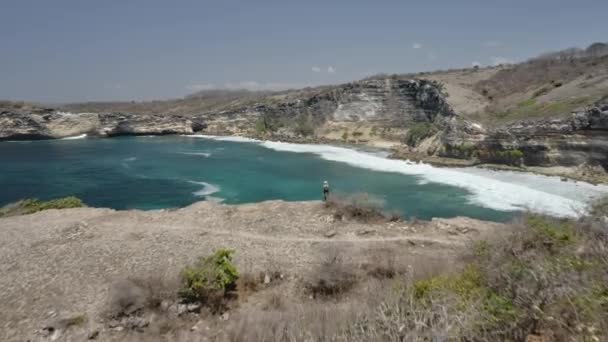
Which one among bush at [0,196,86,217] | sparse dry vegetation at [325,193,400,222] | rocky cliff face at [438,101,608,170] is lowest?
bush at [0,196,86,217]

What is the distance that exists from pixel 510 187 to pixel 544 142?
8.66m

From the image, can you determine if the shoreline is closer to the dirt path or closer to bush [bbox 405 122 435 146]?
bush [bbox 405 122 435 146]

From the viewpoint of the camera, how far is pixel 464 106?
57.9 metres

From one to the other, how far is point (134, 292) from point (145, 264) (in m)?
2.26

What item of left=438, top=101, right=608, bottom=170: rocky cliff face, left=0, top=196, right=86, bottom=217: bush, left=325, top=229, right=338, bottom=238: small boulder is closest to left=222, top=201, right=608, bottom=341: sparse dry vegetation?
left=325, top=229, right=338, bottom=238: small boulder

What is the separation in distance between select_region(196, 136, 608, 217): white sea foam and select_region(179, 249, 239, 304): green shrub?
51.0 ft

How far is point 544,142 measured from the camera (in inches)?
1368

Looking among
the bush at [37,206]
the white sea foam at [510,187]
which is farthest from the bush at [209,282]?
the white sea foam at [510,187]

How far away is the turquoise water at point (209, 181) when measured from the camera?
27.3m

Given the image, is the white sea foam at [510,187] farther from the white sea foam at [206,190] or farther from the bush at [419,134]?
the white sea foam at [206,190]

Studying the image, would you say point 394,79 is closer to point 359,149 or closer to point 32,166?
point 359,149

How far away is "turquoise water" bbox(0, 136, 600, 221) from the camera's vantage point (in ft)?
89.5

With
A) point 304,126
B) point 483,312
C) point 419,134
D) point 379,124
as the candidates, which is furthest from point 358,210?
point 304,126

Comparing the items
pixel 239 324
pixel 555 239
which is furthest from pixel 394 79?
pixel 239 324
